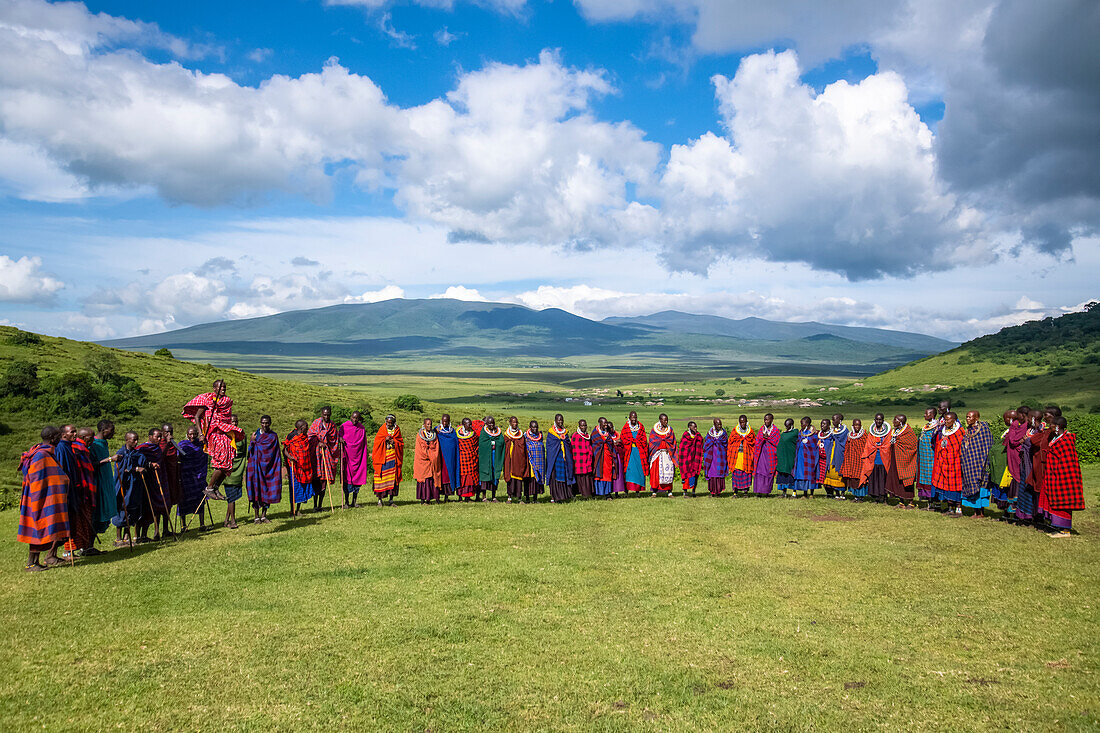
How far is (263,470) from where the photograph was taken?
48.3 feet

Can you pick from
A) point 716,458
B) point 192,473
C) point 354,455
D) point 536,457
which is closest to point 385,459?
point 354,455

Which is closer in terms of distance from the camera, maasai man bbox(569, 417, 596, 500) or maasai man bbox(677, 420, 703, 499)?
maasai man bbox(569, 417, 596, 500)

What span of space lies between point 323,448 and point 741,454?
448 inches

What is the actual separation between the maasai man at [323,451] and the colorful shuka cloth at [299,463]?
0.58 ft

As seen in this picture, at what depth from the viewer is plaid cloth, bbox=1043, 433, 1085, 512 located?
13062 millimetres

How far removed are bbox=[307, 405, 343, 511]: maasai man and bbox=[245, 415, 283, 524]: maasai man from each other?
1182 mm

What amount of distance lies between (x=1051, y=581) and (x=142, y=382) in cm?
4627

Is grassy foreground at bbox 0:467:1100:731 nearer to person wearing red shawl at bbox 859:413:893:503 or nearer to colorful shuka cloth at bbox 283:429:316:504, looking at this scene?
colorful shuka cloth at bbox 283:429:316:504

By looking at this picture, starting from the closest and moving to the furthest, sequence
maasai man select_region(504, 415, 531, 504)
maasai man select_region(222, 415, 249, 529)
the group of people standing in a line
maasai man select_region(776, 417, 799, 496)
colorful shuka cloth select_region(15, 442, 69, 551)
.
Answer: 1. colorful shuka cloth select_region(15, 442, 69, 551)
2. the group of people standing in a line
3. maasai man select_region(222, 415, 249, 529)
4. maasai man select_region(504, 415, 531, 504)
5. maasai man select_region(776, 417, 799, 496)

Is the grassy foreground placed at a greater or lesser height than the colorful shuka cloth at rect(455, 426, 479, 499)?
lesser

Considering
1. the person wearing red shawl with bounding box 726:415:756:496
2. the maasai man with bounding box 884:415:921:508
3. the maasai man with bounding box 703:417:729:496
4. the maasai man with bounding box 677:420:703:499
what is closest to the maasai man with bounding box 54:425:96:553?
the maasai man with bounding box 677:420:703:499

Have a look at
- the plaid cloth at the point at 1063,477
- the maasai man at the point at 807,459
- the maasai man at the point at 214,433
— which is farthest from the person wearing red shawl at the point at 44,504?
the plaid cloth at the point at 1063,477

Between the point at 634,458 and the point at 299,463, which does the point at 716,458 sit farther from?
the point at 299,463

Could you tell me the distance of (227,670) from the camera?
737 cm
